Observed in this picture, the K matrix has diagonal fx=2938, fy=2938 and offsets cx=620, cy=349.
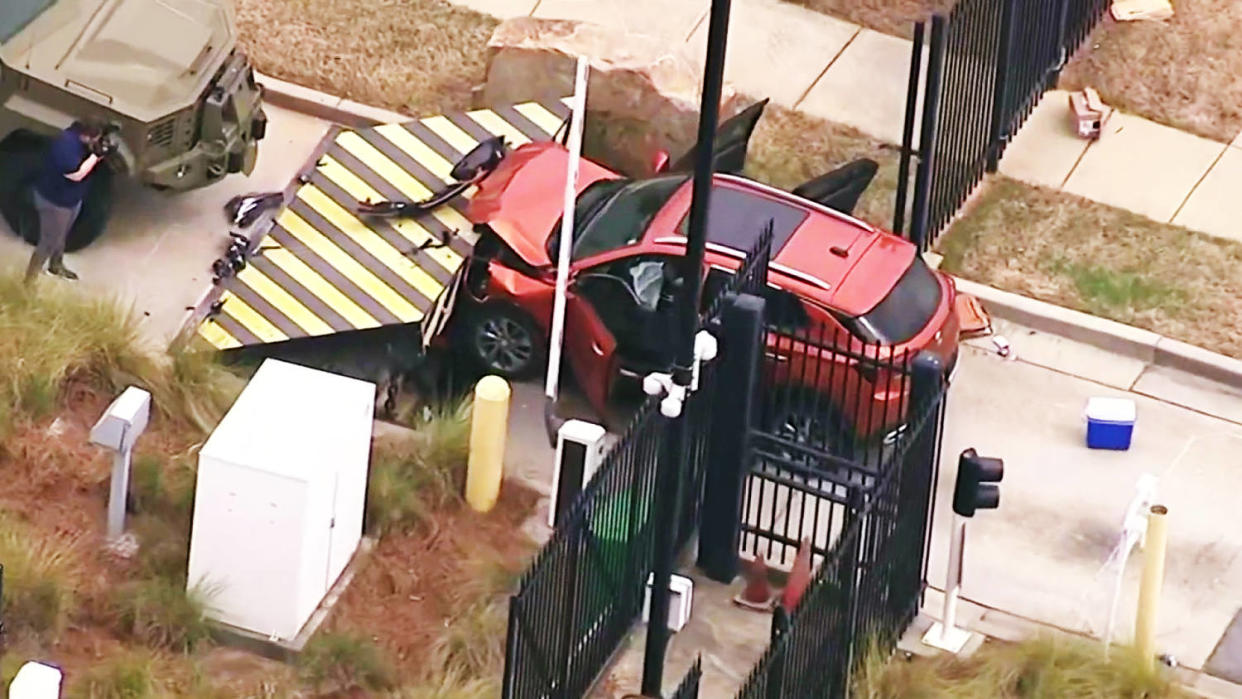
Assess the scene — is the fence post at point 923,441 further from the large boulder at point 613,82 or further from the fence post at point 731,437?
the large boulder at point 613,82

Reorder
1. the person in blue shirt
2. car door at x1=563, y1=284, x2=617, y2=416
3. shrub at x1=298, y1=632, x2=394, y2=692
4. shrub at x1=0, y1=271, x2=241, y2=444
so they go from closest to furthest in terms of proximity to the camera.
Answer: shrub at x1=298, y1=632, x2=394, y2=692 < shrub at x1=0, y1=271, x2=241, y2=444 < car door at x1=563, y1=284, x2=617, y2=416 < the person in blue shirt

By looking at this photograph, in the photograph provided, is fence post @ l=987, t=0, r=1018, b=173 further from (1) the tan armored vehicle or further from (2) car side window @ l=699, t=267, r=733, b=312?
(1) the tan armored vehicle

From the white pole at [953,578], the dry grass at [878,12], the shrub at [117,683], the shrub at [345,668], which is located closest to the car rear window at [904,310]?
the white pole at [953,578]

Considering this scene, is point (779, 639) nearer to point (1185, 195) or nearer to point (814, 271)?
point (814, 271)

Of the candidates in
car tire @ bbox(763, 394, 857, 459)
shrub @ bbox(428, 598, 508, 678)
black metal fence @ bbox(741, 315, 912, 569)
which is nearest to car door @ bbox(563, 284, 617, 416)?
black metal fence @ bbox(741, 315, 912, 569)

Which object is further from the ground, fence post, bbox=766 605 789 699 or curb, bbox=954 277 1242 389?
fence post, bbox=766 605 789 699

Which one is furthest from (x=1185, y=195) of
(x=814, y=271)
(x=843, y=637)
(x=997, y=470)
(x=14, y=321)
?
(x=14, y=321)
